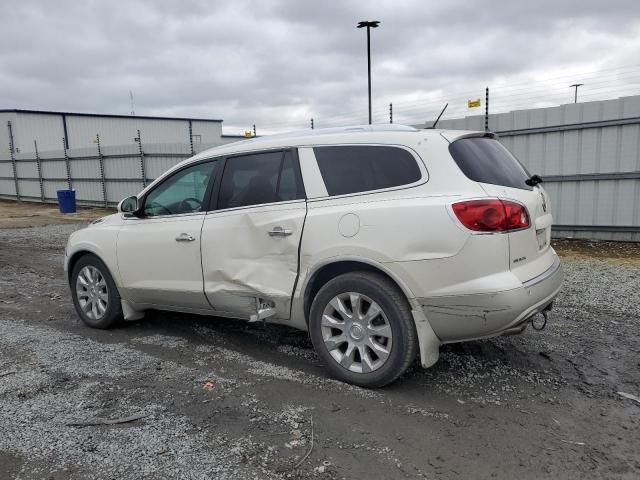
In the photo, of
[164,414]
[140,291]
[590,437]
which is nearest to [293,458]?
[164,414]

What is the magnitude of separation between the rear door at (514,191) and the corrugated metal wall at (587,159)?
19.3 feet

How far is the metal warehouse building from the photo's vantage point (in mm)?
31047

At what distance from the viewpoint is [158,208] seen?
4.67m

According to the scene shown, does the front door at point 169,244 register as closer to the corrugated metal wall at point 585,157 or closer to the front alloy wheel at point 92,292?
the front alloy wheel at point 92,292

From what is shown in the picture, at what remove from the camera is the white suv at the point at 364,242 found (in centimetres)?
313

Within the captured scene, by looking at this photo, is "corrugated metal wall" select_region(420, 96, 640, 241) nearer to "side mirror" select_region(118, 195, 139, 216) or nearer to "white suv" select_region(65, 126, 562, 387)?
"white suv" select_region(65, 126, 562, 387)

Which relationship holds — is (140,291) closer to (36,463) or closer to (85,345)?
(85,345)

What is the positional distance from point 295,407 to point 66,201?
18.4 m

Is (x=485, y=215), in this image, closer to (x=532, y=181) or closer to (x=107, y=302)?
(x=532, y=181)

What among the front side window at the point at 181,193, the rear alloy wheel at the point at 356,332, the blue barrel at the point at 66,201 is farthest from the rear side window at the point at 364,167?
the blue barrel at the point at 66,201

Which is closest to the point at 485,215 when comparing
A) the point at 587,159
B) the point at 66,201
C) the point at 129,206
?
the point at 129,206

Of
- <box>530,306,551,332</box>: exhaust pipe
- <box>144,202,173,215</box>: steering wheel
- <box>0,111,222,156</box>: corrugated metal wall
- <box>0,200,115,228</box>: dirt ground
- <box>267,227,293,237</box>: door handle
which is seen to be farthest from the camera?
<box>0,111,222,156</box>: corrugated metal wall

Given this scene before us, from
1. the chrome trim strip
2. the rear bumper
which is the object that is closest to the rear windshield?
the chrome trim strip

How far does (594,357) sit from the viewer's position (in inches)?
159
